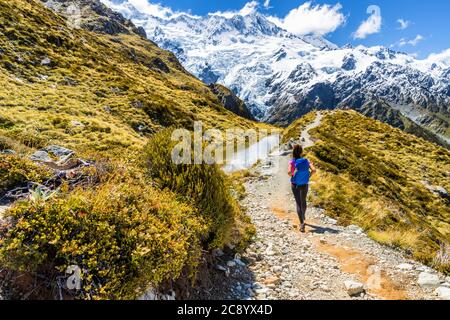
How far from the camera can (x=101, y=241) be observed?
16.8 ft

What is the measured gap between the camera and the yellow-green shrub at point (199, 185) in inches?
303

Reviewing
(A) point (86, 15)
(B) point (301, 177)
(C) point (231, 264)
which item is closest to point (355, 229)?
(B) point (301, 177)

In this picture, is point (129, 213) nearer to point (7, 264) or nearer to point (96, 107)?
point (7, 264)

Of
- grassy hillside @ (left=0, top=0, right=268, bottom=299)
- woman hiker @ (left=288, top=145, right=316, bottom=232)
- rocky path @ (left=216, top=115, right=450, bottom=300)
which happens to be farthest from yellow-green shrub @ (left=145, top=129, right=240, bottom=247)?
woman hiker @ (left=288, top=145, right=316, bottom=232)

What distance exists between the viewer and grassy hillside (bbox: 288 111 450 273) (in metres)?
13.4

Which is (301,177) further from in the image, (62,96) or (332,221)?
(62,96)

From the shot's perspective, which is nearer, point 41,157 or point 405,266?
point 41,157

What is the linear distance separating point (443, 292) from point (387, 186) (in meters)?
20.5

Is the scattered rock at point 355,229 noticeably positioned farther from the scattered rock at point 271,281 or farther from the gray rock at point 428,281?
the scattered rock at point 271,281

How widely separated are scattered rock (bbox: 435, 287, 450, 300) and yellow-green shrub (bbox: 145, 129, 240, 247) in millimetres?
4994

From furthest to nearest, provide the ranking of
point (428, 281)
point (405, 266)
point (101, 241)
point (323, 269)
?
point (405, 266) < point (323, 269) < point (428, 281) < point (101, 241)

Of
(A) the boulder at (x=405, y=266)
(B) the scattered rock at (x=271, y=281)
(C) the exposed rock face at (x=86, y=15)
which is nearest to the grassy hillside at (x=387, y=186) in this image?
(A) the boulder at (x=405, y=266)

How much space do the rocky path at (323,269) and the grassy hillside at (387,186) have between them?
1146mm
